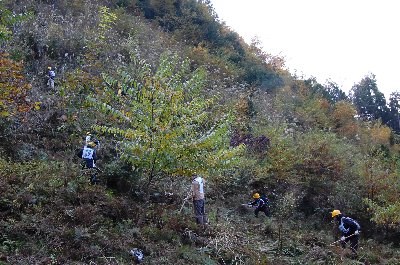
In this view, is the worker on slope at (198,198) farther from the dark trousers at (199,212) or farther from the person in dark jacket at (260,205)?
the person in dark jacket at (260,205)

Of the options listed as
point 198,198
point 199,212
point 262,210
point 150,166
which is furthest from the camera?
point 262,210

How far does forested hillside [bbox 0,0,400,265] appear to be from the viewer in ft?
29.6

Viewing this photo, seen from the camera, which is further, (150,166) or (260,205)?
(260,205)

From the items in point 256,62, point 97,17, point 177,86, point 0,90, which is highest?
point 256,62

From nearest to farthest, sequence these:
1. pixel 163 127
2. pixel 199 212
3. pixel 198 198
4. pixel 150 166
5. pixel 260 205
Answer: pixel 163 127, pixel 150 166, pixel 198 198, pixel 199 212, pixel 260 205

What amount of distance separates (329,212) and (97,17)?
55.5 feet

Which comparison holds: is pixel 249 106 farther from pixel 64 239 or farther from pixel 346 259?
pixel 64 239

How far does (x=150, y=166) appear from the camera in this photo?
375 inches

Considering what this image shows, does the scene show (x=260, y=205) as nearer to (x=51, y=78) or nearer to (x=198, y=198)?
(x=198, y=198)

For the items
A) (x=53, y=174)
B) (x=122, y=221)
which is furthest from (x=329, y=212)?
(x=53, y=174)

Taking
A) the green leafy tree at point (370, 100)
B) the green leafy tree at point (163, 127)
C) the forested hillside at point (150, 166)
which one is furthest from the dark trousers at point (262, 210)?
the green leafy tree at point (370, 100)

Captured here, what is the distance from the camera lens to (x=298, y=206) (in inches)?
703

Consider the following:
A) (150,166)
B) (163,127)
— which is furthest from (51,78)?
(163,127)

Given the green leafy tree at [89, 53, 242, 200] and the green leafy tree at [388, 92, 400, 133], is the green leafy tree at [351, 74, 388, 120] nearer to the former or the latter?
the green leafy tree at [388, 92, 400, 133]
